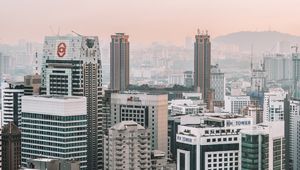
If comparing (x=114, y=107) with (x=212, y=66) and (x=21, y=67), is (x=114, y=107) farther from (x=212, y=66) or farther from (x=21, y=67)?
(x=212, y=66)

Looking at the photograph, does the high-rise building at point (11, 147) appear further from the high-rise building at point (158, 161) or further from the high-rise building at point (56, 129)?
the high-rise building at point (158, 161)

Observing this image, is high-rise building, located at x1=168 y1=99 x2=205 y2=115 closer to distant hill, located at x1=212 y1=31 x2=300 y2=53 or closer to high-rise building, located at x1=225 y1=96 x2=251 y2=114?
distant hill, located at x1=212 y1=31 x2=300 y2=53

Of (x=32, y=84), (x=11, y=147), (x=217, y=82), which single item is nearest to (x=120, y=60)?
(x=217, y=82)

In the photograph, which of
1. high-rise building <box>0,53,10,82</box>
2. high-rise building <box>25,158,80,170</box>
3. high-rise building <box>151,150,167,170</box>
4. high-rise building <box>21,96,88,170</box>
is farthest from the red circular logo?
high-rise building <box>25,158,80,170</box>

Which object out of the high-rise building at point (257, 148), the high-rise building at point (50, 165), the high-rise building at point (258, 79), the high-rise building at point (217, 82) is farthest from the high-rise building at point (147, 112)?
the high-rise building at point (258, 79)

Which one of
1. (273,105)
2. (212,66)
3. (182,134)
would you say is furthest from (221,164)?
(212,66)

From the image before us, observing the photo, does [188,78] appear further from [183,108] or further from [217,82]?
[183,108]
